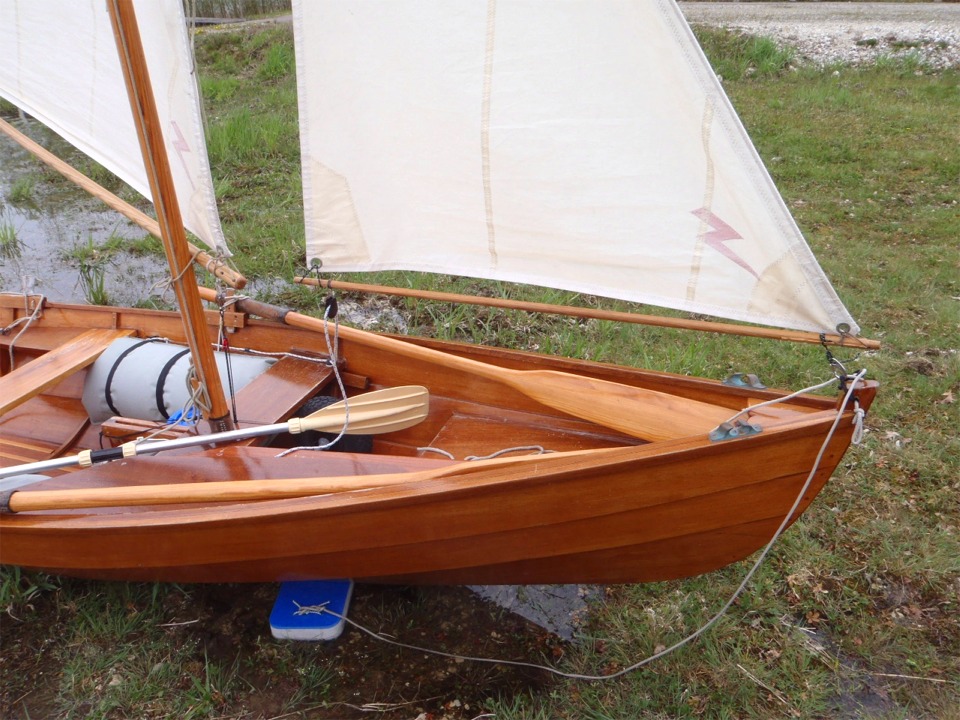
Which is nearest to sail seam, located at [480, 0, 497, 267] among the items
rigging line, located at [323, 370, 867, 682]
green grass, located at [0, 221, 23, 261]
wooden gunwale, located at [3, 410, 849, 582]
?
wooden gunwale, located at [3, 410, 849, 582]

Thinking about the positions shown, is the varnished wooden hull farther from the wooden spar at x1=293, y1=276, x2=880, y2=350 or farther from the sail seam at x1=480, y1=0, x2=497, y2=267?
the sail seam at x1=480, y1=0, x2=497, y2=267

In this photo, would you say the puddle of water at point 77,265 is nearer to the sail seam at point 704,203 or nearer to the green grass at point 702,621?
the green grass at point 702,621

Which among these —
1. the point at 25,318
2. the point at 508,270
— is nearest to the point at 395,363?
the point at 508,270

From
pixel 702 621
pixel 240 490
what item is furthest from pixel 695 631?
pixel 240 490

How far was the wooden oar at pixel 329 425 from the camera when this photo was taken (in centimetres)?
253

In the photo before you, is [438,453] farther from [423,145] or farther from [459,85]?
[459,85]

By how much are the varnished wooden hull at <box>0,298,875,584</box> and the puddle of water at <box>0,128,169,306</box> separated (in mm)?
2997

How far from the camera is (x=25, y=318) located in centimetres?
385

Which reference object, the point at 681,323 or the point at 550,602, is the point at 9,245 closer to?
the point at 550,602

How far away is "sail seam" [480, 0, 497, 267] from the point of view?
7.58 feet

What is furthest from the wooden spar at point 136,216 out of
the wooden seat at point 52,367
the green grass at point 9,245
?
the green grass at point 9,245

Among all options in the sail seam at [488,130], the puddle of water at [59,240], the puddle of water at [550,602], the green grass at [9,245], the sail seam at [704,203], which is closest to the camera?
the sail seam at [704,203]

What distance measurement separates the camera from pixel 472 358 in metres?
3.15

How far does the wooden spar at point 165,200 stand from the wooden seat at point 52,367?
36.2 inches
